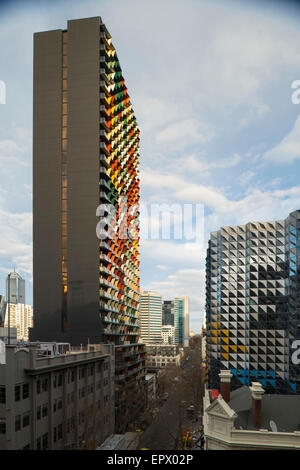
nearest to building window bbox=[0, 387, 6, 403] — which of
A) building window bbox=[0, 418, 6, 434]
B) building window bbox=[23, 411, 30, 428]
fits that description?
building window bbox=[0, 418, 6, 434]

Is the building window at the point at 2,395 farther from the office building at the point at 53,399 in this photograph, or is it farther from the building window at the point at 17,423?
the building window at the point at 17,423

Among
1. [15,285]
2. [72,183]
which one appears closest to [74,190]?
[72,183]

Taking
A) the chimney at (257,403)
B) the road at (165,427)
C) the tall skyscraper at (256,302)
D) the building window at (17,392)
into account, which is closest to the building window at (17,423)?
the building window at (17,392)

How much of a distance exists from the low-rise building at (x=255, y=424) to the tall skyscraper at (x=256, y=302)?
2119 inches

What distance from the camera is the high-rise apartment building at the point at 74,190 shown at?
188 ft

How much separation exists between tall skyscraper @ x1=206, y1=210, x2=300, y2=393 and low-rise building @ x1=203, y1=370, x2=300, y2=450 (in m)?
53.8

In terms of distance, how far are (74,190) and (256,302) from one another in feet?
172

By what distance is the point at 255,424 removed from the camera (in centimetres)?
2536

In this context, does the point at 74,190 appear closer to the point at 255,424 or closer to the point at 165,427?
the point at 255,424

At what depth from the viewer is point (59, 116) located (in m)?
60.7

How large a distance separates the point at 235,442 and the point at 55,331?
38398mm

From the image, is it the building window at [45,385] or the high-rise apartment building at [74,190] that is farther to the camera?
the high-rise apartment building at [74,190]
